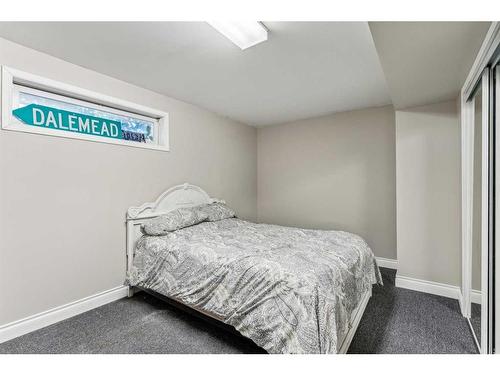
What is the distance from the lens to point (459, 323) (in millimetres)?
1916

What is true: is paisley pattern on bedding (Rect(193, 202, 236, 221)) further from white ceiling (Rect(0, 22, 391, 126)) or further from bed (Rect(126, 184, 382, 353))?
white ceiling (Rect(0, 22, 391, 126))

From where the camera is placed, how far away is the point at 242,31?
159cm

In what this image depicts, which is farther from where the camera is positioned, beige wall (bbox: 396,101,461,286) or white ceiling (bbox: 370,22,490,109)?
beige wall (bbox: 396,101,461,286)

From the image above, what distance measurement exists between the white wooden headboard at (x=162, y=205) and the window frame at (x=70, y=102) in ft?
1.84

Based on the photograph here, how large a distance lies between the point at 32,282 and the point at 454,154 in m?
4.04

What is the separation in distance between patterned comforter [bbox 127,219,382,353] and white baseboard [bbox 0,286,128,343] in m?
0.20

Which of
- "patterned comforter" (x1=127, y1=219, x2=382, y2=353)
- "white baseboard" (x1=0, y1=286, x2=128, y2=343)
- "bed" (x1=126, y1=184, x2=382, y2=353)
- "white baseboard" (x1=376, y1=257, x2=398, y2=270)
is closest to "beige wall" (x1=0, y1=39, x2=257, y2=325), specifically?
"white baseboard" (x1=0, y1=286, x2=128, y2=343)

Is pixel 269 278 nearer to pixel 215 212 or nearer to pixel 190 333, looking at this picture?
pixel 190 333

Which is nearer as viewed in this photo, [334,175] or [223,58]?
[223,58]

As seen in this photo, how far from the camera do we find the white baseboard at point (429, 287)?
2.38 meters

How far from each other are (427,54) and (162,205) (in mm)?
2782

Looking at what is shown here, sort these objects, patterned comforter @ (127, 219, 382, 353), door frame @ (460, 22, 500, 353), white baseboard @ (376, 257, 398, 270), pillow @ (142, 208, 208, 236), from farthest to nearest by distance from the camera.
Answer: white baseboard @ (376, 257, 398, 270), pillow @ (142, 208, 208, 236), door frame @ (460, 22, 500, 353), patterned comforter @ (127, 219, 382, 353)

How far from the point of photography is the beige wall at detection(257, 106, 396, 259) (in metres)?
3.23

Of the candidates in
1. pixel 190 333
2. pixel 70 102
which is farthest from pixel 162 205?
pixel 190 333
